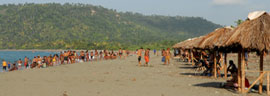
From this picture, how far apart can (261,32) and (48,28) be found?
150m

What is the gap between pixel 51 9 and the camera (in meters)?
182

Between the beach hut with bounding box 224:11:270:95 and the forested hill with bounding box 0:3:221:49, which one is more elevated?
the forested hill with bounding box 0:3:221:49

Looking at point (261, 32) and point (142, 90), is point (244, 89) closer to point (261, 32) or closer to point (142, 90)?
point (261, 32)

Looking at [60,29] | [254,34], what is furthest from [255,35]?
[60,29]

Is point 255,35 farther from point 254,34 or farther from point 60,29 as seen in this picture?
point 60,29

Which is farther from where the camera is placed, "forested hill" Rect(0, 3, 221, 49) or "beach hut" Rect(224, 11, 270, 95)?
"forested hill" Rect(0, 3, 221, 49)

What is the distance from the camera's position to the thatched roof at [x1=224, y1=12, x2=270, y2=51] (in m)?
9.27

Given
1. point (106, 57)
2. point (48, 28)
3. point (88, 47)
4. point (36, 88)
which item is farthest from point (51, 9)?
point (36, 88)

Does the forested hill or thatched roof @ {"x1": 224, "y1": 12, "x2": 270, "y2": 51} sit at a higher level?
the forested hill

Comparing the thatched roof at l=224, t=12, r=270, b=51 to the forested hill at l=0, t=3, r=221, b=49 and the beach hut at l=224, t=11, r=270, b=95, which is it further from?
the forested hill at l=0, t=3, r=221, b=49

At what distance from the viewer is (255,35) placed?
936cm

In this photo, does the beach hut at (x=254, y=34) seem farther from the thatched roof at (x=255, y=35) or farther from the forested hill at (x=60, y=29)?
the forested hill at (x=60, y=29)

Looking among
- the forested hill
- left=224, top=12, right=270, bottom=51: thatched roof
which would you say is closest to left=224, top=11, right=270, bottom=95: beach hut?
left=224, top=12, right=270, bottom=51: thatched roof

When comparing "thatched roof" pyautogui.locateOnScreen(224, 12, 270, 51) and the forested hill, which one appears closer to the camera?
"thatched roof" pyautogui.locateOnScreen(224, 12, 270, 51)
